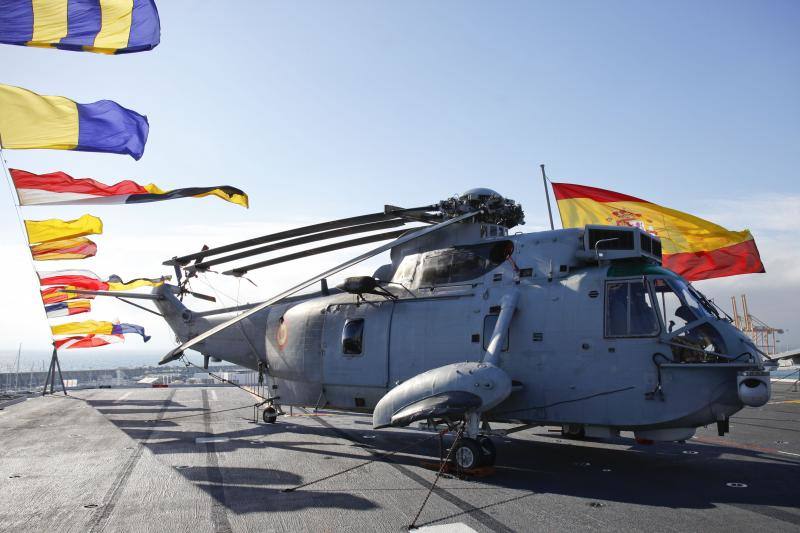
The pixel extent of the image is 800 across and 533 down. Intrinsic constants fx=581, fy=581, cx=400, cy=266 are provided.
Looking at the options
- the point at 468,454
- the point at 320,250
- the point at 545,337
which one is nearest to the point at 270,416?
the point at 320,250

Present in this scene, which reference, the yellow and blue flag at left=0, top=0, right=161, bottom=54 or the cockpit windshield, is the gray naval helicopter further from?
the yellow and blue flag at left=0, top=0, right=161, bottom=54

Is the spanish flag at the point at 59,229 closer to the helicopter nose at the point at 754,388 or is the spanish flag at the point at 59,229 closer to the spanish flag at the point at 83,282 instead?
the spanish flag at the point at 83,282

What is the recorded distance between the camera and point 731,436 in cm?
1623

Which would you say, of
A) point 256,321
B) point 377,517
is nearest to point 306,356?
point 256,321

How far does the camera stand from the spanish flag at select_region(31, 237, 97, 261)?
26.0 m

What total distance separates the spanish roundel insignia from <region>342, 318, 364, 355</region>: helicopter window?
2.60 meters

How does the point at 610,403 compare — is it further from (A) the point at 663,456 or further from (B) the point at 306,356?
(B) the point at 306,356

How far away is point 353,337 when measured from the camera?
14.7 m

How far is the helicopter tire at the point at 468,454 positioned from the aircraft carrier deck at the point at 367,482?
1.40 ft

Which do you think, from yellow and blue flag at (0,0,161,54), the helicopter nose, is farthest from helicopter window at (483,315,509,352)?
yellow and blue flag at (0,0,161,54)

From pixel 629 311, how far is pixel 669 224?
10.1 meters

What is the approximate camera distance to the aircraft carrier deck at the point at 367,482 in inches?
314

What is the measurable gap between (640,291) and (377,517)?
6542 mm

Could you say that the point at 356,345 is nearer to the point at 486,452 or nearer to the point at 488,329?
the point at 488,329
